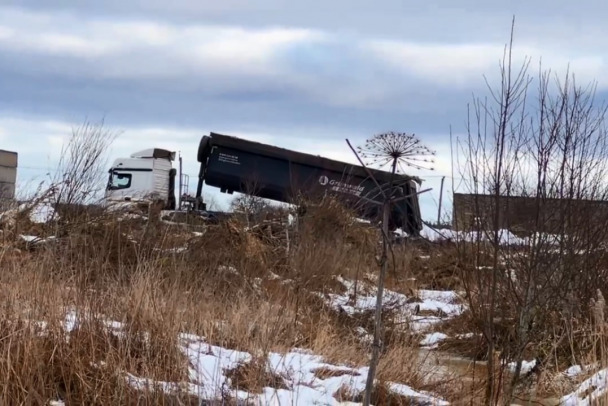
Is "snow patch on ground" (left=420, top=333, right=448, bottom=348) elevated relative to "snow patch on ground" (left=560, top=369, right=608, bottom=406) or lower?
lower

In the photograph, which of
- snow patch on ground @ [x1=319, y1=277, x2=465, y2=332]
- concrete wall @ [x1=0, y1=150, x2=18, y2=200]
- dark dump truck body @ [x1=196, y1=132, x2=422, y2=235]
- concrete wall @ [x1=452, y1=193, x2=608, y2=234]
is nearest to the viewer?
concrete wall @ [x1=452, y1=193, x2=608, y2=234]

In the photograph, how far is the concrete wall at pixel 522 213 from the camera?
5398 millimetres

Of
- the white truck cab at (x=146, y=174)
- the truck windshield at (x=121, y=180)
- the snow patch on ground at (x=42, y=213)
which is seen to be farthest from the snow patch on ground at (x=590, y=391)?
the truck windshield at (x=121, y=180)

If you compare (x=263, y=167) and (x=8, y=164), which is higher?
(x=263, y=167)

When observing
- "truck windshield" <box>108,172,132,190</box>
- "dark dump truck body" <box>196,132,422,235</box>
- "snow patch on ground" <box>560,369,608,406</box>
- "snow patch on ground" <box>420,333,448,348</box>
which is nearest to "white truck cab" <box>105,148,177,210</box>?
"truck windshield" <box>108,172,132,190</box>

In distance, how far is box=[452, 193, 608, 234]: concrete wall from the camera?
5398 mm

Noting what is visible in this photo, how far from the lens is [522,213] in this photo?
5824 mm

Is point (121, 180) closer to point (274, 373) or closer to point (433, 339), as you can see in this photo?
point (433, 339)

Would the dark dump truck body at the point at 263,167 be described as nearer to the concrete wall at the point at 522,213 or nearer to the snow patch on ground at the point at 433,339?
the snow patch on ground at the point at 433,339

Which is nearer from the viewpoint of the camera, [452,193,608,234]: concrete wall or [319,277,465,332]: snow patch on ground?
[452,193,608,234]: concrete wall

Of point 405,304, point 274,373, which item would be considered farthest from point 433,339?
point 274,373

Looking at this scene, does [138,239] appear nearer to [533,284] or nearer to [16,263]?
[16,263]

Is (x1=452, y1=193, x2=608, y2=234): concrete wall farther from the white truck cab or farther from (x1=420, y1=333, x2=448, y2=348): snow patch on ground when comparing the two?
the white truck cab

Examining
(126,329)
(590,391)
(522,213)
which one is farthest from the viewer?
(522,213)
